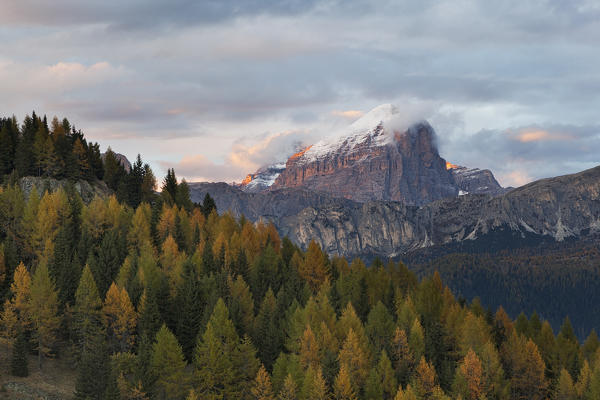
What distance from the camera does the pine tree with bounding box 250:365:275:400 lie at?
A: 300 feet

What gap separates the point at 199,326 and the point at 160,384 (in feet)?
52.3

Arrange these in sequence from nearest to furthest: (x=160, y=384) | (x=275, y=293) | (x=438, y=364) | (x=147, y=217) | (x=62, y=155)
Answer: (x=160, y=384)
(x=438, y=364)
(x=275, y=293)
(x=147, y=217)
(x=62, y=155)

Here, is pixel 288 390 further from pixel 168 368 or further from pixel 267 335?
pixel 168 368

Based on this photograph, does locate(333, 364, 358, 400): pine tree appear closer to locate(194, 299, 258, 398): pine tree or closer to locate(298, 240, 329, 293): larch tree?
locate(194, 299, 258, 398): pine tree

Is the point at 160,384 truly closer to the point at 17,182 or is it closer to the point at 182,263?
the point at 182,263

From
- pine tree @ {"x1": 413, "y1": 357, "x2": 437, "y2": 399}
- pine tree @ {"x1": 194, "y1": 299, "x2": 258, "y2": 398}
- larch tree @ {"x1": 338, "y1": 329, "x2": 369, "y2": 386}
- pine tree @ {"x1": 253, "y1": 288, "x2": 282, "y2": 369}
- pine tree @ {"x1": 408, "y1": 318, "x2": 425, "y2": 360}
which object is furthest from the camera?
pine tree @ {"x1": 408, "y1": 318, "x2": 425, "y2": 360}

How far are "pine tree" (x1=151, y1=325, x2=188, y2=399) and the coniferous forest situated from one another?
0.59 feet

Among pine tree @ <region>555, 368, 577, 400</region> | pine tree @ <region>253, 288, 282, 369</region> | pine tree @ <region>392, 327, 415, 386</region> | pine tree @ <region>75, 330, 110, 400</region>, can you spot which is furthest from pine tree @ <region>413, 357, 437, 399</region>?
pine tree @ <region>75, 330, 110, 400</region>

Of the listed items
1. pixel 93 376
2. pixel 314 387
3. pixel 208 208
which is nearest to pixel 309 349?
pixel 314 387

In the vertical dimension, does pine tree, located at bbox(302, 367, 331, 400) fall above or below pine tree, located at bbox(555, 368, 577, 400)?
above

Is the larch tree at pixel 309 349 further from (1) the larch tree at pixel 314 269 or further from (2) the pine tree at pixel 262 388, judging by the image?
(1) the larch tree at pixel 314 269

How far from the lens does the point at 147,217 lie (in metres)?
142

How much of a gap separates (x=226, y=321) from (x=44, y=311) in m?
27.9

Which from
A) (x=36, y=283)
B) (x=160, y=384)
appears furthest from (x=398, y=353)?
(x=36, y=283)
